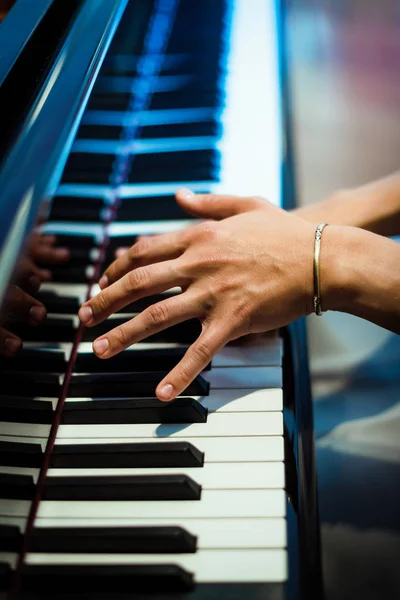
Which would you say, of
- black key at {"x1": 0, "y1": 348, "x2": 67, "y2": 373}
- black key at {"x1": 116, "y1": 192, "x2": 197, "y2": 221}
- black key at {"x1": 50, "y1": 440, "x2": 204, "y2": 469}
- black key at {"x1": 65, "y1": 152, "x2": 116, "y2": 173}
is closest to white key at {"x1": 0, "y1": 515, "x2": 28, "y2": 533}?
black key at {"x1": 50, "y1": 440, "x2": 204, "y2": 469}

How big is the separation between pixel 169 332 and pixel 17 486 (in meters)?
0.42

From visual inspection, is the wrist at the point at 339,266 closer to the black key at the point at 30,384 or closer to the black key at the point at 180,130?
the black key at the point at 30,384

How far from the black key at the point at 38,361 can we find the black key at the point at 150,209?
0.49m

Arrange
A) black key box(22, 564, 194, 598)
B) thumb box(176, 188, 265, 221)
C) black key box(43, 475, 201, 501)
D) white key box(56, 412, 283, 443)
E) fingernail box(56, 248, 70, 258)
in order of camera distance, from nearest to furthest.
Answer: black key box(22, 564, 194, 598)
black key box(43, 475, 201, 501)
white key box(56, 412, 283, 443)
fingernail box(56, 248, 70, 258)
thumb box(176, 188, 265, 221)

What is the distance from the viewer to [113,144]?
4.99 feet

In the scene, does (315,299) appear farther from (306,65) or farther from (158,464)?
(306,65)

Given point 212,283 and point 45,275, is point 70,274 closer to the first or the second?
point 45,275

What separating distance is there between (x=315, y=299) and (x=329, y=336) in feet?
1.25

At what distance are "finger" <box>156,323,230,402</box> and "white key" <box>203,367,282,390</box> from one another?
80mm

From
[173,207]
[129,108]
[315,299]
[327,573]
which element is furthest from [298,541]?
[129,108]

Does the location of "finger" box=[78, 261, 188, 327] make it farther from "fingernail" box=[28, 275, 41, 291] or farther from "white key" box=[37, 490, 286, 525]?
"white key" box=[37, 490, 286, 525]

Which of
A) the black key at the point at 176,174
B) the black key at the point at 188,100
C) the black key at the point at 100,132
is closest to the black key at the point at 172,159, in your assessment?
the black key at the point at 176,174

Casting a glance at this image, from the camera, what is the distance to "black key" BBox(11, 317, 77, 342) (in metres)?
1.07

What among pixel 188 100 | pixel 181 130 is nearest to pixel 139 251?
pixel 181 130
